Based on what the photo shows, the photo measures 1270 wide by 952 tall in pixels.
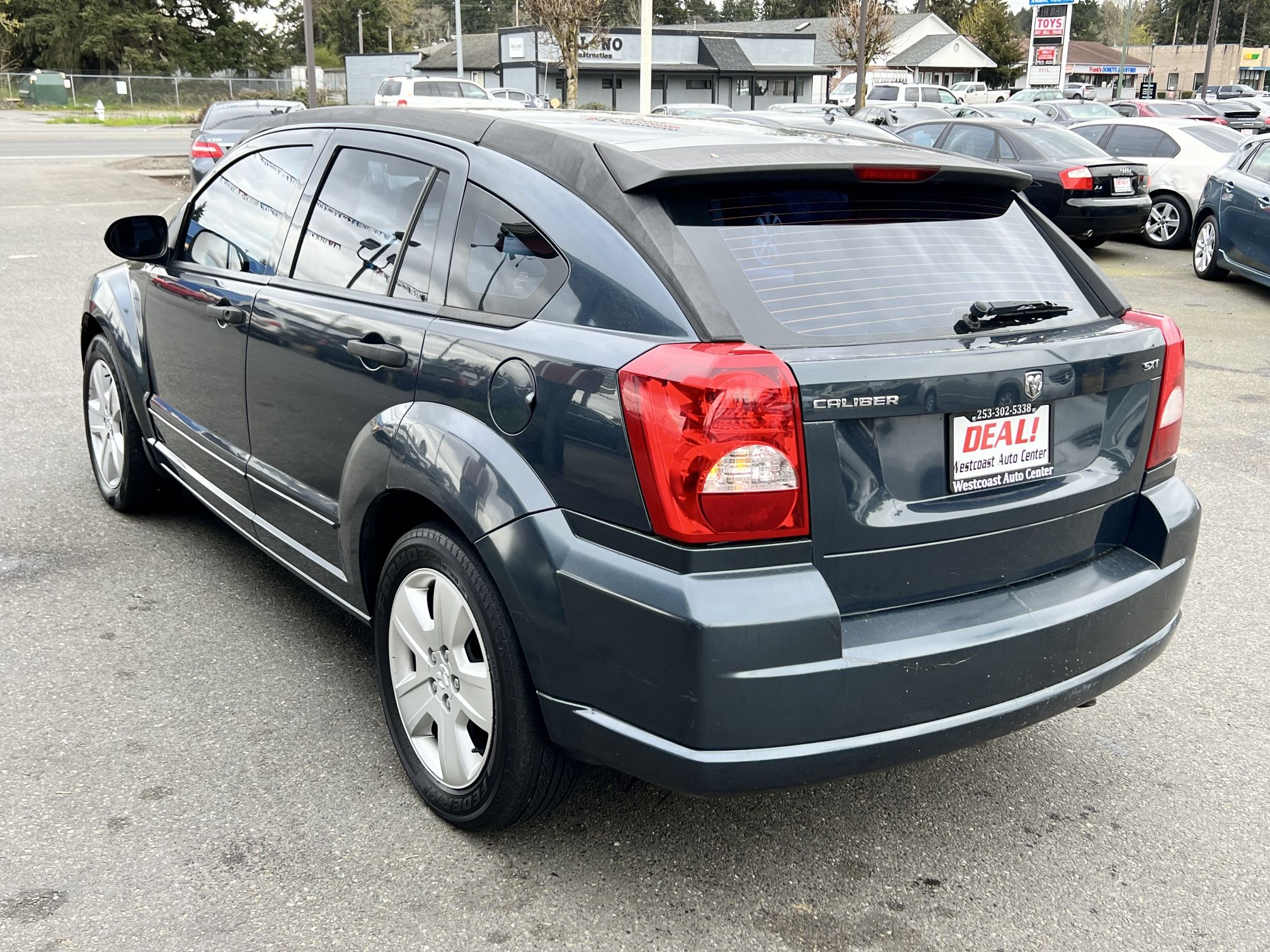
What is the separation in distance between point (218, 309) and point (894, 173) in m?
2.33

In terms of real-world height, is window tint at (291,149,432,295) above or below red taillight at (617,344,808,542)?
above

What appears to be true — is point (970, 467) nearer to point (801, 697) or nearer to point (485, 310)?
point (801, 697)

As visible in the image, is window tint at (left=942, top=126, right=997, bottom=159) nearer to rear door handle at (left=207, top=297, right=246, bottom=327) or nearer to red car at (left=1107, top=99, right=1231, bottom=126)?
rear door handle at (left=207, top=297, right=246, bottom=327)

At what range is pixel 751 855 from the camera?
113 inches

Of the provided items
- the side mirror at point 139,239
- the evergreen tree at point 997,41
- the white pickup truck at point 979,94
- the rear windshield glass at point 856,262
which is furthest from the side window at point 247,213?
the evergreen tree at point 997,41

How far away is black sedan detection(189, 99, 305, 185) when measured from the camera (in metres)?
17.9

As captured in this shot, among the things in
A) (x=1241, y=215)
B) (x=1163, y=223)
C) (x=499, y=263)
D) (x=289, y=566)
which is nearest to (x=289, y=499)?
(x=289, y=566)

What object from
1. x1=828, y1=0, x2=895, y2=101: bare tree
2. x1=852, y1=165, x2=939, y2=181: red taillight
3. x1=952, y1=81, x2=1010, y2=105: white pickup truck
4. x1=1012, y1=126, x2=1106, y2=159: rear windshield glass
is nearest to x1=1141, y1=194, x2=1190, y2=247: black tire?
x1=1012, y1=126, x2=1106, y2=159: rear windshield glass

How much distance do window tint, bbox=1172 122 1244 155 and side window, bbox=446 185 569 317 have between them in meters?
14.6

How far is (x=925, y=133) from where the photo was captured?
16391 millimetres

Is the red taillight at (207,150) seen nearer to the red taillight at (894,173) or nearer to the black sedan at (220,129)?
the black sedan at (220,129)

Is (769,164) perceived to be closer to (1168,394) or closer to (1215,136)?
(1168,394)

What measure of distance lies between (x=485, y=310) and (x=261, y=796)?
142 centimetres

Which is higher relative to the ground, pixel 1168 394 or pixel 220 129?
pixel 220 129
